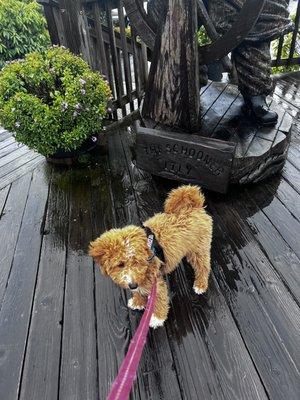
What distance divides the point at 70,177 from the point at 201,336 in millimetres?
2054

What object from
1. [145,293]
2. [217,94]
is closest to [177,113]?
[217,94]

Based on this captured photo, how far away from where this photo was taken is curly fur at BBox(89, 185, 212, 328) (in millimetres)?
1353

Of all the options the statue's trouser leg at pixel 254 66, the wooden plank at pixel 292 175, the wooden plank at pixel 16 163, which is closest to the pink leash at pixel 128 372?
the wooden plank at pixel 292 175

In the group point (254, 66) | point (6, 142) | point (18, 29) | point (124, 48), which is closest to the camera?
point (254, 66)

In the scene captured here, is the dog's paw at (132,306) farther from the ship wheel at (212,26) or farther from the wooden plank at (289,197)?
the ship wheel at (212,26)

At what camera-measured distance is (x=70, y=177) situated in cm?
315

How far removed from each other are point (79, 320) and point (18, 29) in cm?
820

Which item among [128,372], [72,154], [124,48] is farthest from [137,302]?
[124,48]

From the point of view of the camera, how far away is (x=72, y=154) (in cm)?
325

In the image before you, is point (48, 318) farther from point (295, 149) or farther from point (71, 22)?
point (295, 149)

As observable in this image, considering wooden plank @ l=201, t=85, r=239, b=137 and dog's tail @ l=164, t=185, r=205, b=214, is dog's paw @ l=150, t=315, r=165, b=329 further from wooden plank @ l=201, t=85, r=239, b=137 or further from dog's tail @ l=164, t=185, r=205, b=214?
wooden plank @ l=201, t=85, r=239, b=137

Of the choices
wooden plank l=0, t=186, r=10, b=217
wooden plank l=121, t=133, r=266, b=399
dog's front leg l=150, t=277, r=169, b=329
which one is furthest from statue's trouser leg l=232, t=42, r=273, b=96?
wooden plank l=0, t=186, r=10, b=217

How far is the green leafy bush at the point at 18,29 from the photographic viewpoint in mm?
7363

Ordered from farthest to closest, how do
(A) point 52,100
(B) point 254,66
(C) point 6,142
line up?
(C) point 6,142 < (A) point 52,100 < (B) point 254,66
